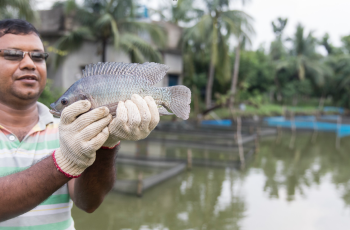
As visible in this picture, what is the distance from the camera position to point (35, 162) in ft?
5.16

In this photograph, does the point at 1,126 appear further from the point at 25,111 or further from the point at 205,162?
the point at 205,162

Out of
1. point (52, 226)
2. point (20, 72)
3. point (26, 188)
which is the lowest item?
point (52, 226)

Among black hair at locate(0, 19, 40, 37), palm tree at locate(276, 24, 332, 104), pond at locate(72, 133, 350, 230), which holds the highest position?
black hair at locate(0, 19, 40, 37)

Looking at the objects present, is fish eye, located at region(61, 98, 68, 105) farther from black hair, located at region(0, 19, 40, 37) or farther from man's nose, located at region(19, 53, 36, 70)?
black hair, located at region(0, 19, 40, 37)

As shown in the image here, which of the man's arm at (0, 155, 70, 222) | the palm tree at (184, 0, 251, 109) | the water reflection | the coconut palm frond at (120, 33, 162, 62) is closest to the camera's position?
the man's arm at (0, 155, 70, 222)

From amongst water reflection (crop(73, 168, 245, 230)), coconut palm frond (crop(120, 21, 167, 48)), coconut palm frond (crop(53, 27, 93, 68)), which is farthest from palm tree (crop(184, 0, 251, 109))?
water reflection (crop(73, 168, 245, 230))

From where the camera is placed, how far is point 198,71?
21469mm

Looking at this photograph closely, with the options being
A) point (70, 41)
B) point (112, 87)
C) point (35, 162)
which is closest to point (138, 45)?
point (70, 41)

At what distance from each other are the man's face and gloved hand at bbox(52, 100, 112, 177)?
371mm

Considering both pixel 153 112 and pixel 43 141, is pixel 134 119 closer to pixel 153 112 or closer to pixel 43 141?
pixel 153 112

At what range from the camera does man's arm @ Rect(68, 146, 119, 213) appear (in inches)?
59.7

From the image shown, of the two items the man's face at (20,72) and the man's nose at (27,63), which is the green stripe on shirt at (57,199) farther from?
the man's nose at (27,63)

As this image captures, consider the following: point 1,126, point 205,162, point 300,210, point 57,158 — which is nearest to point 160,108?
point 57,158

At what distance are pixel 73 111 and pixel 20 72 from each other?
431mm
